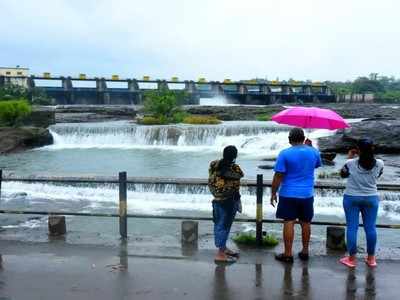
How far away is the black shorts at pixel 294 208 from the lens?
5.93m

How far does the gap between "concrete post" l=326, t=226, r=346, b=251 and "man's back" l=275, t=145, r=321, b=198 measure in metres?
1.15

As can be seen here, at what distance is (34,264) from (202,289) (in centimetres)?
206

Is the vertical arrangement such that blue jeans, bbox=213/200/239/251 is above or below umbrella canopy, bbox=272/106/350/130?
below

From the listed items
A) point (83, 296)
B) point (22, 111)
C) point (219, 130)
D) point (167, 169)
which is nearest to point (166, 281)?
point (83, 296)

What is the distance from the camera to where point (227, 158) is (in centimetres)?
593

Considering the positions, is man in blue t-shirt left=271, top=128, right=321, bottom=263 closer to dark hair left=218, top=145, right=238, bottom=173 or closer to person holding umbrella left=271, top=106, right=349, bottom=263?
person holding umbrella left=271, top=106, right=349, bottom=263

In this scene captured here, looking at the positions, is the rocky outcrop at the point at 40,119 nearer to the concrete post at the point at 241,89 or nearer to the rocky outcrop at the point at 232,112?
the rocky outcrop at the point at 232,112

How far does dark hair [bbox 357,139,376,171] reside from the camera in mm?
5605

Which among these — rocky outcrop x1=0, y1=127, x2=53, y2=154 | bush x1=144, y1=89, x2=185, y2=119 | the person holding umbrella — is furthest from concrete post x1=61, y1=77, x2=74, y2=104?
the person holding umbrella

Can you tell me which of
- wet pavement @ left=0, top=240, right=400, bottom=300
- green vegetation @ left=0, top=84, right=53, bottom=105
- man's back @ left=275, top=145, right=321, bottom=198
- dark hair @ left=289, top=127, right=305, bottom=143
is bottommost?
wet pavement @ left=0, top=240, right=400, bottom=300

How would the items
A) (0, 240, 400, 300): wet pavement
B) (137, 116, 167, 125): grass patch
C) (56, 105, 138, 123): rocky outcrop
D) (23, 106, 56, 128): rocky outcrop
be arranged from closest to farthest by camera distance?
1. (0, 240, 400, 300): wet pavement
2. (23, 106, 56, 128): rocky outcrop
3. (137, 116, 167, 125): grass patch
4. (56, 105, 138, 123): rocky outcrop

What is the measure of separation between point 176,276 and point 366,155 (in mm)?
2284

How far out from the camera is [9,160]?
23.8 meters

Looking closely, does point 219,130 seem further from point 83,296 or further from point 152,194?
point 83,296
